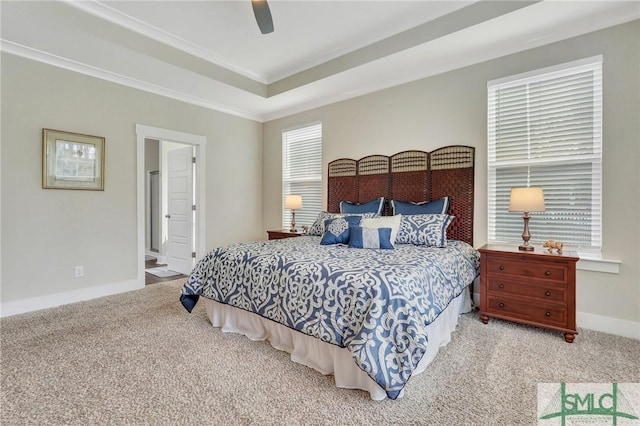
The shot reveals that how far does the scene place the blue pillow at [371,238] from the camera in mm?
2887

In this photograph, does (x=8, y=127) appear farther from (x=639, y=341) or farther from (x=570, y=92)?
(x=639, y=341)

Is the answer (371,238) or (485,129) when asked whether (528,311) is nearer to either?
(371,238)

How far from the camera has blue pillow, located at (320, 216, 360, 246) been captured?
10.3 feet

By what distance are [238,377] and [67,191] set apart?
3070mm

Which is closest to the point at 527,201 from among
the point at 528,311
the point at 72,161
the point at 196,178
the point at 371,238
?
the point at 528,311

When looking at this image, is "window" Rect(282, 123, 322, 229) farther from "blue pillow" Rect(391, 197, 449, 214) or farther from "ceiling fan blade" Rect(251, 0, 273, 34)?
"ceiling fan blade" Rect(251, 0, 273, 34)

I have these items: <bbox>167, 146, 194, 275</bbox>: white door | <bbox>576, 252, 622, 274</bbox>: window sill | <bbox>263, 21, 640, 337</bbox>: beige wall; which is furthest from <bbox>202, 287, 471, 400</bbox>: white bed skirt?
<bbox>167, 146, 194, 275</bbox>: white door

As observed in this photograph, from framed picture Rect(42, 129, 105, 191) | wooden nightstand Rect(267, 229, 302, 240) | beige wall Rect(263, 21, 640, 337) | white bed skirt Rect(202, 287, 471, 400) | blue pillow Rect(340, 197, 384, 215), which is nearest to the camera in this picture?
white bed skirt Rect(202, 287, 471, 400)

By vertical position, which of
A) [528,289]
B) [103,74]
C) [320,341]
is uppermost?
[103,74]

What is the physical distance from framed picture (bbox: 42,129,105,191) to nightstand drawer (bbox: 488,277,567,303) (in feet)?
14.7

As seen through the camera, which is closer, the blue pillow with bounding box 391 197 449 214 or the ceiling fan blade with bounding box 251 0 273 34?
the ceiling fan blade with bounding box 251 0 273 34

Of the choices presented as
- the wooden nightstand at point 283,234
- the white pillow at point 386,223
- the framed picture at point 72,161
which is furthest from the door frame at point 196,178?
the white pillow at point 386,223

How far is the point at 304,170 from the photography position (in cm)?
500

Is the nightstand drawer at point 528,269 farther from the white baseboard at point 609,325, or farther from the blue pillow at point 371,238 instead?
the blue pillow at point 371,238
